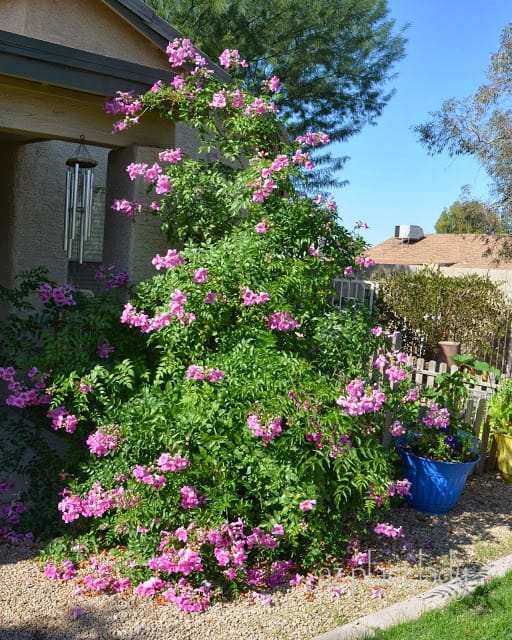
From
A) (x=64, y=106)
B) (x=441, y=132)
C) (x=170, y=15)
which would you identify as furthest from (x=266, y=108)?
(x=170, y=15)

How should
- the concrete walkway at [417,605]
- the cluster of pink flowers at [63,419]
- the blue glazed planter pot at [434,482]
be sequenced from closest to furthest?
the concrete walkway at [417,605] → the cluster of pink flowers at [63,419] → the blue glazed planter pot at [434,482]

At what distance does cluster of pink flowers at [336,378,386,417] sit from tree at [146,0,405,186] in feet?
42.2

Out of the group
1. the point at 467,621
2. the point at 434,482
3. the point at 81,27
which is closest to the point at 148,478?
the point at 467,621

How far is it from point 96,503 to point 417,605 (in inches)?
71.6

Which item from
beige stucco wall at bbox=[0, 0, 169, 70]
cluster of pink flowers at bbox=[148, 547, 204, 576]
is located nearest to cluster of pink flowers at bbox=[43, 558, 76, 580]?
cluster of pink flowers at bbox=[148, 547, 204, 576]

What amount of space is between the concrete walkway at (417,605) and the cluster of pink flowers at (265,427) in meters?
0.99

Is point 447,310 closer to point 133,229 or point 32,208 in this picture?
point 32,208

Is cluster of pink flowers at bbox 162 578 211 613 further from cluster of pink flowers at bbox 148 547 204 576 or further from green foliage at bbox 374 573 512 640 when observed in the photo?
green foliage at bbox 374 573 512 640

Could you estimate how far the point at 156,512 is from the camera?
3.74 m

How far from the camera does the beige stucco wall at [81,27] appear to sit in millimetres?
6684

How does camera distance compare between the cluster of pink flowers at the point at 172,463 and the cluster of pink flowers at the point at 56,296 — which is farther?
the cluster of pink flowers at the point at 56,296

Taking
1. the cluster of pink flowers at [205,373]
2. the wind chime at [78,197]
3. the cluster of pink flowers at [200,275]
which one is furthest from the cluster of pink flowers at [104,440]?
the wind chime at [78,197]

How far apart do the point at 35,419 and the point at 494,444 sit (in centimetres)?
412

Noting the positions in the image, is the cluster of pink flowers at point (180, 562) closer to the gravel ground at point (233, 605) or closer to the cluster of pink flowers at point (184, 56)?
the gravel ground at point (233, 605)
